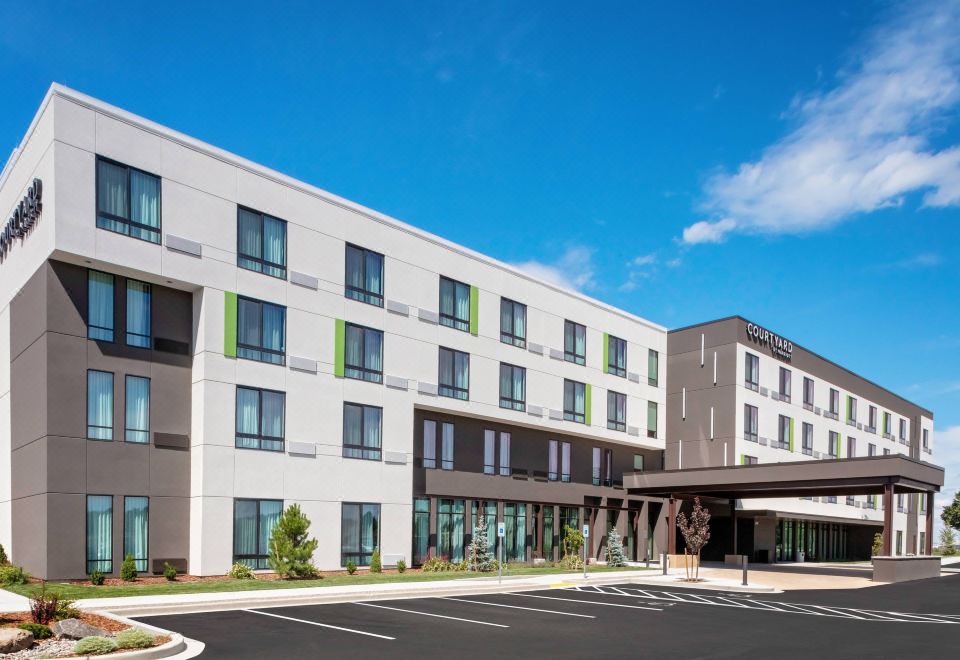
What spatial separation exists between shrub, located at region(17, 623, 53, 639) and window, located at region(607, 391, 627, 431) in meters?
32.6

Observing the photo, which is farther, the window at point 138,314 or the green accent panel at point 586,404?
the green accent panel at point 586,404

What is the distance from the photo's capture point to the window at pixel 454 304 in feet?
116

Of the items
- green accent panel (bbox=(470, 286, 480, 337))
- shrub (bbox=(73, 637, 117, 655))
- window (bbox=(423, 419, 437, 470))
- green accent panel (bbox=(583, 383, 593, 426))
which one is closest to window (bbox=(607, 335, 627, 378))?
green accent panel (bbox=(583, 383, 593, 426))

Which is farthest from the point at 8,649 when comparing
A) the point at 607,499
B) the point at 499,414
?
the point at 607,499

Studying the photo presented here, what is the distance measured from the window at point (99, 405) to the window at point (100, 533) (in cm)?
188

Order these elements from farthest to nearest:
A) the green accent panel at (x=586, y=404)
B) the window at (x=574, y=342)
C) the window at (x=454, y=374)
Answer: the green accent panel at (x=586, y=404)
the window at (x=574, y=342)
the window at (x=454, y=374)

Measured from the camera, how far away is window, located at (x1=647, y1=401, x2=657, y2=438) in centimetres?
4600

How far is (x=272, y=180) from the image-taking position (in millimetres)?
29594

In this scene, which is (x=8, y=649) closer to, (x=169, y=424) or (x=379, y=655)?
(x=379, y=655)

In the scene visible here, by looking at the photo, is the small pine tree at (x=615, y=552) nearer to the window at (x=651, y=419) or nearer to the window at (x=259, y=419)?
the window at (x=651, y=419)

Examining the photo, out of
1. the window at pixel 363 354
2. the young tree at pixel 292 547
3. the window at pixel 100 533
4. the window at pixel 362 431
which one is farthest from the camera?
the window at pixel 363 354

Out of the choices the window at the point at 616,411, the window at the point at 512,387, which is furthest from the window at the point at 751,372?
the window at the point at 512,387

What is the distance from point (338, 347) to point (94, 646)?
19.1 metres

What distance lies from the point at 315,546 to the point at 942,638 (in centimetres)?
1827
